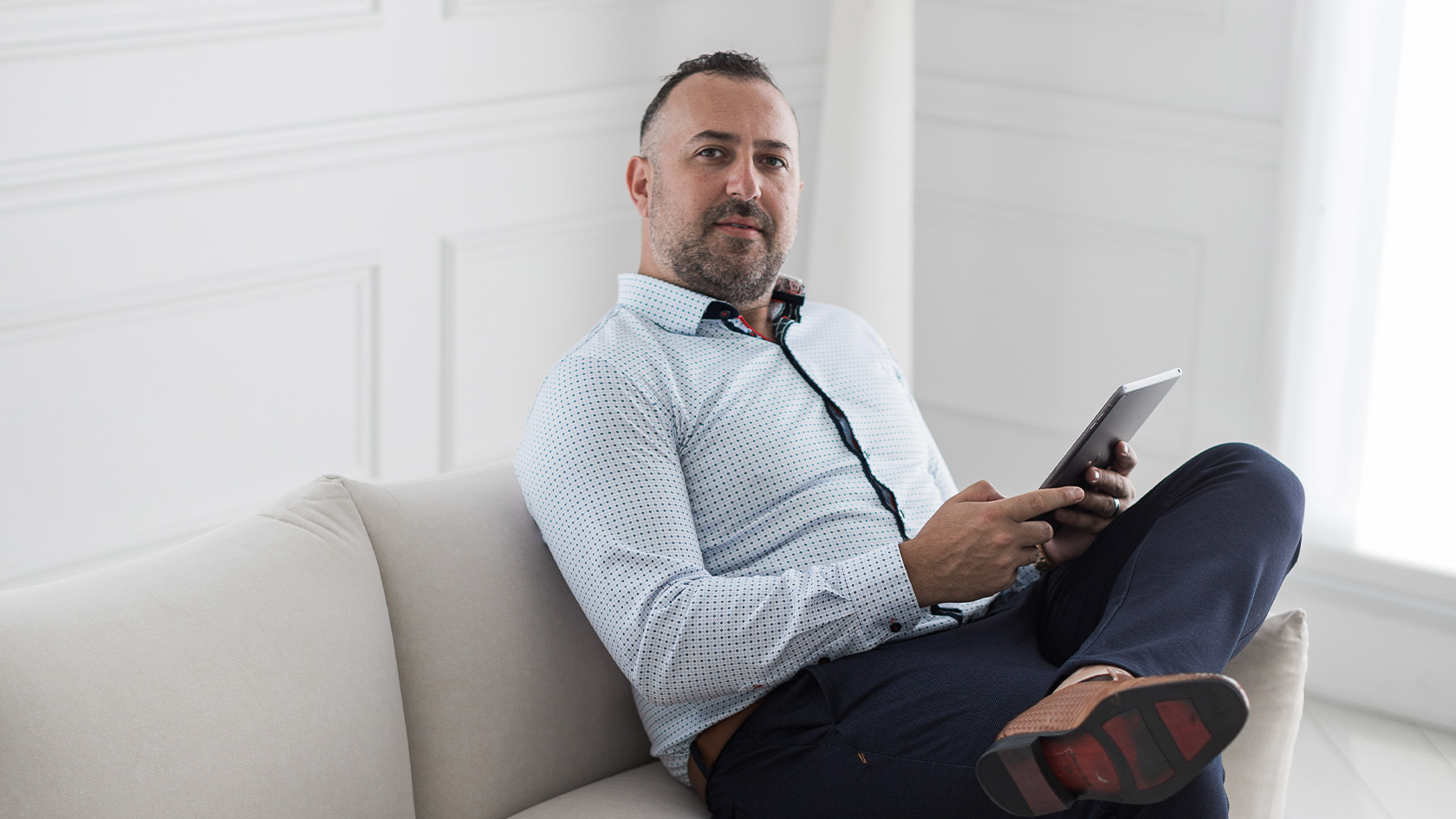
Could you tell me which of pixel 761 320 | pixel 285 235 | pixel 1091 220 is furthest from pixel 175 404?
pixel 1091 220

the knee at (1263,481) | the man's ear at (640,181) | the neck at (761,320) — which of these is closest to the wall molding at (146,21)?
the man's ear at (640,181)

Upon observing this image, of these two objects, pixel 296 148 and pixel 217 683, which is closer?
pixel 217 683

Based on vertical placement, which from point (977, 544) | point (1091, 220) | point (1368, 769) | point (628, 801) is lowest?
point (1368, 769)

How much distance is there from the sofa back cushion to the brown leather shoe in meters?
0.55

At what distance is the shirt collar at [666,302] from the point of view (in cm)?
174

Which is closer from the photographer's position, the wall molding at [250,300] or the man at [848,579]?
the man at [848,579]

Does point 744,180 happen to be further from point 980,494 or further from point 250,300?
point 250,300

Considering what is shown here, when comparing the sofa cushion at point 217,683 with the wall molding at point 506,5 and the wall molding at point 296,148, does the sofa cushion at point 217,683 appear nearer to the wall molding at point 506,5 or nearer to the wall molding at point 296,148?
the wall molding at point 296,148

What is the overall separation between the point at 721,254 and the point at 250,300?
1.09 metres

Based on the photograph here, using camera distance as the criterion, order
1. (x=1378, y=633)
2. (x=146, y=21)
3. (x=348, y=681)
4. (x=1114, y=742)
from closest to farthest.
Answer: (x=1114, y=742) → (x=348, y=681) → (x=146, y=21) → (x=1378, y=633)

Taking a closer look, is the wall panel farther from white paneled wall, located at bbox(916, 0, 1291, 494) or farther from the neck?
white paneled wall, located at bbox(916, 0, 1291, 494)

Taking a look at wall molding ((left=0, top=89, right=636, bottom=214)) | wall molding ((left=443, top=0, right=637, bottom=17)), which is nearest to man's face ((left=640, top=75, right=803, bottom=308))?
wall molding ((left=0, top=89, right=636, bottom=214))

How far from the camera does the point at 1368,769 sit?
2389 mm

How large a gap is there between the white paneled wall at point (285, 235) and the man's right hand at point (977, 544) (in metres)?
1.51
